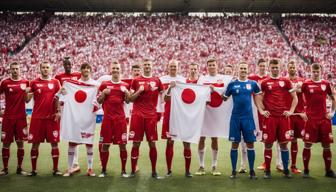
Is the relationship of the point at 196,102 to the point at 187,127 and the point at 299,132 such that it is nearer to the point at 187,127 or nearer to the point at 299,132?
the point at 187,127

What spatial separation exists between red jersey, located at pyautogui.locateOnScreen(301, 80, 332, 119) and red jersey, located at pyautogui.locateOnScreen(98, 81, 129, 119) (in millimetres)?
3547

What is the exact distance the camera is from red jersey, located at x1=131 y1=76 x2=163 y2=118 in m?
6.74

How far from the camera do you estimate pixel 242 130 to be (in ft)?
21.9

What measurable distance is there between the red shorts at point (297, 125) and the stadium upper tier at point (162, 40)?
52.3 feet

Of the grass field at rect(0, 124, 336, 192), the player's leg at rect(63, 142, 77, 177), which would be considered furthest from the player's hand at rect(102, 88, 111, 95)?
the grass field at rect(0, 124, 336, 192)

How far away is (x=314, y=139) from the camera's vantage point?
270 inches

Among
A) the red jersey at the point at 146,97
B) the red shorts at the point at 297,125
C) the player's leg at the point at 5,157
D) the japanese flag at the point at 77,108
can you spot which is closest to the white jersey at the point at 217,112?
the red jersey at the point at 146,97

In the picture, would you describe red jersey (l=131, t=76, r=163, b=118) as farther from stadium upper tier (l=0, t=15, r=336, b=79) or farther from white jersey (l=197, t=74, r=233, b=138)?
stadium upper tier (l=0, t=15, r=336, b=79)

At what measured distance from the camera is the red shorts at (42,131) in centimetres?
676

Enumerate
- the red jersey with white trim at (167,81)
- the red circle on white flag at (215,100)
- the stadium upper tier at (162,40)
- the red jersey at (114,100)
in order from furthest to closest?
the stadium upper tier at (162,40) → the red circle on white flag at (215,100) → the red jersey with white trim at (167,81) → the red jersey at (114,100)

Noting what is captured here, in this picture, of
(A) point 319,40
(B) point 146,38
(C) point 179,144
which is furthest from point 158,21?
(C) point 179,144

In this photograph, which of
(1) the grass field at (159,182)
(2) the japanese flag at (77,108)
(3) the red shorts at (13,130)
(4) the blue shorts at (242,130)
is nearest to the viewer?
(1) the grass field at (159,182)

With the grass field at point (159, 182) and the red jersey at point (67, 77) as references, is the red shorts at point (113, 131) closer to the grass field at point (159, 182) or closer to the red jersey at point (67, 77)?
the grass field at point (159, 182)

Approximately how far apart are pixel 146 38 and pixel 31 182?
21.0 meters
